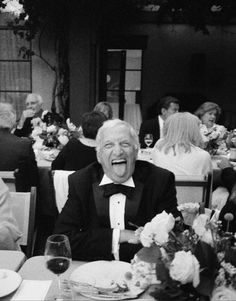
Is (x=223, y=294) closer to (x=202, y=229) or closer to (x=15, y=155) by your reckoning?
(x=202, y=229)

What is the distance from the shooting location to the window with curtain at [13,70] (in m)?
7.38

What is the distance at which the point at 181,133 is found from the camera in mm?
3203

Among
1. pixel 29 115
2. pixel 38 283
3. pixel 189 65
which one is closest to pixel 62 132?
pixel 29 115

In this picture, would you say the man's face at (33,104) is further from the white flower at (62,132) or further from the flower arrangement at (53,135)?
the white flower at (62,132)

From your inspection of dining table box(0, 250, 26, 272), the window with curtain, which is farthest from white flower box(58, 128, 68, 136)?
the window with curtain

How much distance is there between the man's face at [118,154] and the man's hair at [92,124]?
124cm

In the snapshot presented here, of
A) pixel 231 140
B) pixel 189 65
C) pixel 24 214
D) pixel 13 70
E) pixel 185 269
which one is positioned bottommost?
pixel 24 214

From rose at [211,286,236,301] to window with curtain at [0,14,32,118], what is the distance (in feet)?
22.4

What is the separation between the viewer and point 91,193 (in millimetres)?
2156

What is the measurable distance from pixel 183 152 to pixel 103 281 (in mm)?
1801

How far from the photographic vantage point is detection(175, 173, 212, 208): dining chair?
108 inches

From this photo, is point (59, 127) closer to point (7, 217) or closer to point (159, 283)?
point (7, 217)

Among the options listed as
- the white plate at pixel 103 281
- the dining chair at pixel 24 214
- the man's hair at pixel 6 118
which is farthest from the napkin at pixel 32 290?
the man's hair at pixel 6 118

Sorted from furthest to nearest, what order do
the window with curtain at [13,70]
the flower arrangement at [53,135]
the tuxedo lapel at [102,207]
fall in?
1. the window with curtain at [13,70]
2. the flower arrangement at [53,135]
3. the tuxedo lapel at [102,207]
